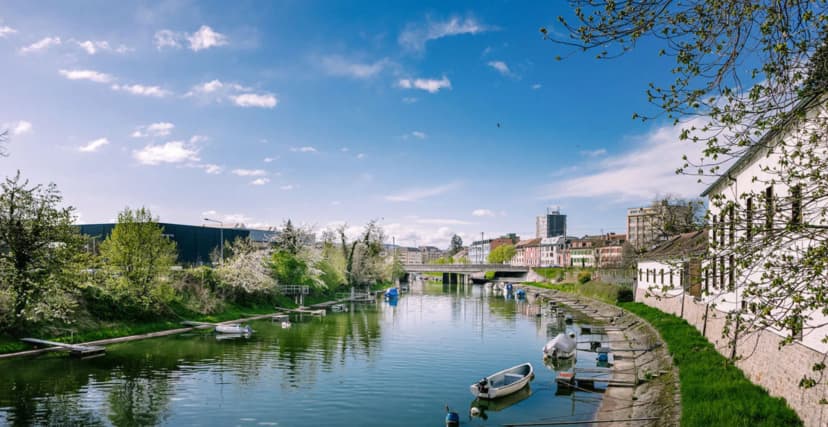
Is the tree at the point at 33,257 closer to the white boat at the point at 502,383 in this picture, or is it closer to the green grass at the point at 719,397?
the white boat at the point at 502,383

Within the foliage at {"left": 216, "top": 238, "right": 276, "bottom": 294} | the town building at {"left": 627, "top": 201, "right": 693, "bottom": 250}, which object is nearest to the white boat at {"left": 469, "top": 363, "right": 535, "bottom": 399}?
the town building at {"left": 627, "top": 201, "right": 693, "bottom": 250}

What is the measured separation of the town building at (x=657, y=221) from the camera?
10586mm

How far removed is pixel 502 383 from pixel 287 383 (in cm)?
1241

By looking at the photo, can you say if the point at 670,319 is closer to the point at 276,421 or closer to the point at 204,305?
the point at 276,421

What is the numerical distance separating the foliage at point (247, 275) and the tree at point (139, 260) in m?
10.7

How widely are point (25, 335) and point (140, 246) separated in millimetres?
15257

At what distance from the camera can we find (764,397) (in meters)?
18.8

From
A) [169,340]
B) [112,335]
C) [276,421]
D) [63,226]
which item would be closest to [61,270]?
[63,226]

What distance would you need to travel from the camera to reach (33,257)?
37.8 meters

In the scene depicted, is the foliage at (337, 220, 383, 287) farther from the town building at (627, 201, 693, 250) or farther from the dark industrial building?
the town building at (627, 201, 693, 250)

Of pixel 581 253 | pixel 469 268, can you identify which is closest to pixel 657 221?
pixel 469 268

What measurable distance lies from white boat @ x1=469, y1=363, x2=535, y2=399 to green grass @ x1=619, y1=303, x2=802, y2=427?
808 cm

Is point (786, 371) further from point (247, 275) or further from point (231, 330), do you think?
point (247, 275)

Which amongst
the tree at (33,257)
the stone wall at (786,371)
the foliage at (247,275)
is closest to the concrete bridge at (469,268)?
the foliage at (247,275)
